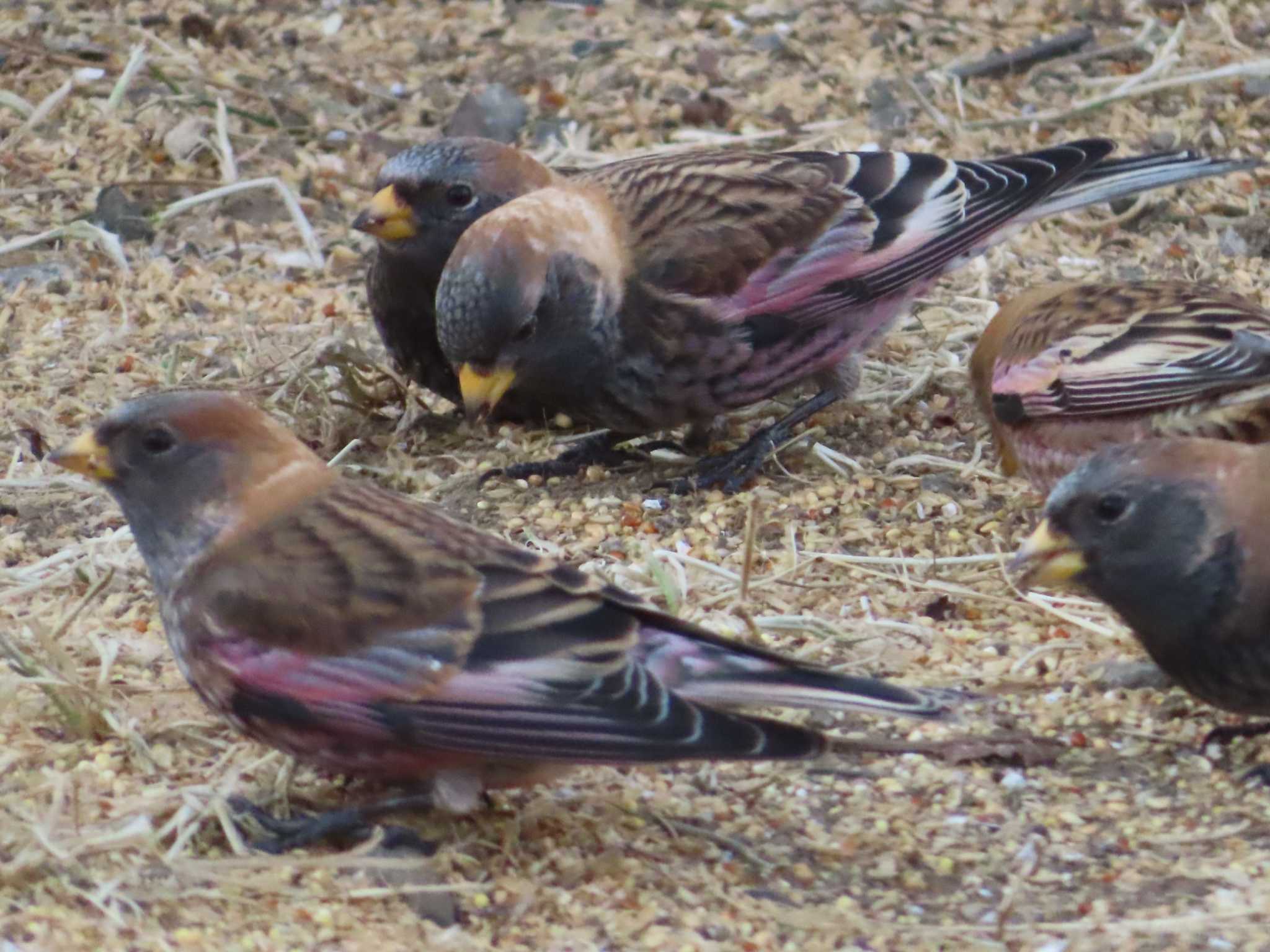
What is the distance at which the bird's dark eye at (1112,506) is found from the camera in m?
4.15

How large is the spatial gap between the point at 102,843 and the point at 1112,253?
189 inches

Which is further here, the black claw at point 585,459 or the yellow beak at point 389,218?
the yellow beak at point 389,218

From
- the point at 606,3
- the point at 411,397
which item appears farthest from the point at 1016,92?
the point at 411,397

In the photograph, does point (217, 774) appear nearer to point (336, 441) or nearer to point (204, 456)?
point (204, 456)

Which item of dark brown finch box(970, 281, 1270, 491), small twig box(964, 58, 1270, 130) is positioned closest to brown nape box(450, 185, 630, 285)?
dark brown finch box(970, 281, 1270, 491)

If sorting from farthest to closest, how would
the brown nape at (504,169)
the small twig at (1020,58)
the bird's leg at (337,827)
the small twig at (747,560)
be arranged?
the small twig at (1020,58), the brown nape at (504,169), the small twig at (747,560), the bird's leg at (337,827)

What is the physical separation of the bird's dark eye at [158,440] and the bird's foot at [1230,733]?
2.26 metres

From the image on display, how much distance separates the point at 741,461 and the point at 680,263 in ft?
2.05

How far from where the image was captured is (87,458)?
158 inches

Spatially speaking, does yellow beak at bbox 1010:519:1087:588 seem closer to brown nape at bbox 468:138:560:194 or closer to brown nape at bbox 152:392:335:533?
brown nape at bbox 152:392:335:533

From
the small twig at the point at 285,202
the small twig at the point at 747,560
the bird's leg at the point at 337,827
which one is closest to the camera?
the bird's leg at the point at 337,827

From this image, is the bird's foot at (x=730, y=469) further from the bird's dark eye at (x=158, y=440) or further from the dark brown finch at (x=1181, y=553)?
the bird's dark eye at (x=158, y=440)

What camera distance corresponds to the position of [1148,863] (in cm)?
378

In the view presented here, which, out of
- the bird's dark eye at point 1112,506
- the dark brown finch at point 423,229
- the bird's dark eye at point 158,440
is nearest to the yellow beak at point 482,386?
the dark brown finch at point 423,229
